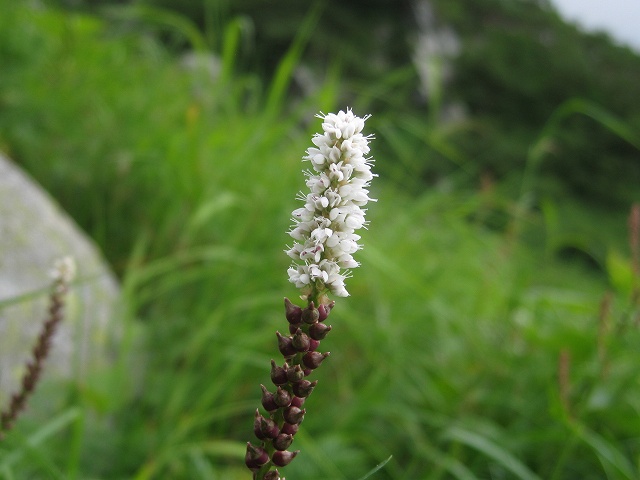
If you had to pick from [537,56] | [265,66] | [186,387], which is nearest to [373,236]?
[186,387]

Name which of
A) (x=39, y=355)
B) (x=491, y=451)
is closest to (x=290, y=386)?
(x=39, y=355)

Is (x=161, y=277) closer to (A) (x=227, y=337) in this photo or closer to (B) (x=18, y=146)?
(A) (x=227, y=337)

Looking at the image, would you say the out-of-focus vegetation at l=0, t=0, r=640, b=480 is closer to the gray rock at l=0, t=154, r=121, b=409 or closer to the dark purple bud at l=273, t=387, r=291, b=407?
the gray rock at l=0, t=154, r=121, b=409

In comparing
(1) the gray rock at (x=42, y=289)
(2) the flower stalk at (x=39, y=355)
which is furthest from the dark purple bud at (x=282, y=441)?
(1) the gray rock at (x=42, y=289)

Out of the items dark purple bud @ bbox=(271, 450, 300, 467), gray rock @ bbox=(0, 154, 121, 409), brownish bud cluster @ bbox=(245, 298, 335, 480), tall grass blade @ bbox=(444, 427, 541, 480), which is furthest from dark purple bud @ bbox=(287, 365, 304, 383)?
gray rock @ bbox=(0, 154, 121, 409)

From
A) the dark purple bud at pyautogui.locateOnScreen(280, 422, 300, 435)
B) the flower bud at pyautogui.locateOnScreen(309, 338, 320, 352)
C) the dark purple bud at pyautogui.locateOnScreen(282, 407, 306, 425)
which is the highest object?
the flower bud at pyautogui.locateOnScreen(309, 338, 320, 352)

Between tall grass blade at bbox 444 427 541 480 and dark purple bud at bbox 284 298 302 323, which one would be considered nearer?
dark purple bud at bbox 284 298 302 323

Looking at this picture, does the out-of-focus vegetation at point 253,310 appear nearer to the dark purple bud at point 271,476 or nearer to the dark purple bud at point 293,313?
the dark purple bud at point 271,476
